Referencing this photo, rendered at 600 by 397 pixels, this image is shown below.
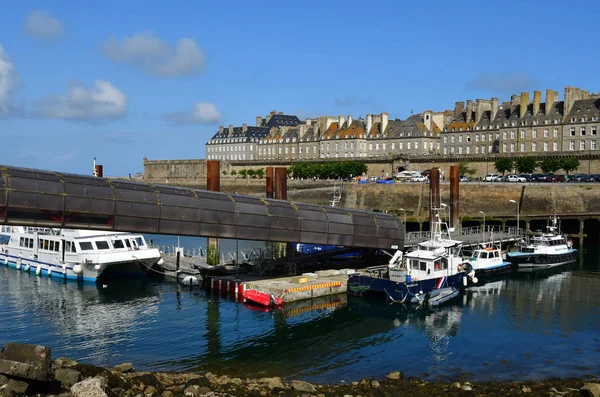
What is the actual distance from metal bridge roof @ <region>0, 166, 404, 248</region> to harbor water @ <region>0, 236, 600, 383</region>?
483 cm

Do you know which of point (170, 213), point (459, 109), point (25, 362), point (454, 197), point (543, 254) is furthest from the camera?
point (459, 109)

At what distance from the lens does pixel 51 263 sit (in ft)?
168

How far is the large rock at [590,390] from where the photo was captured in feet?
79.7

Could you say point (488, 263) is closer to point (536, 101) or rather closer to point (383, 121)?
point (536, 101)

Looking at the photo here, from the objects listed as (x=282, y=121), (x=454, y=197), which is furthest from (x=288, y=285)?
(x=282, y=121)

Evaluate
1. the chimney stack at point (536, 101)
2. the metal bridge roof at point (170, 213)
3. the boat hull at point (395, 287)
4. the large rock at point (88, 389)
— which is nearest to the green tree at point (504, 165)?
the chimney stack at point (536, 101)

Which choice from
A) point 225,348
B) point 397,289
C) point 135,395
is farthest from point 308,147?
point 135,395

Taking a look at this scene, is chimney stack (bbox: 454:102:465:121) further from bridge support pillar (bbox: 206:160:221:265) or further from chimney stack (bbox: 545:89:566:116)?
bridge support pillar (bbox: 206:160:221:265)

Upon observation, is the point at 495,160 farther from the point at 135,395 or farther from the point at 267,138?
the point at 135,395

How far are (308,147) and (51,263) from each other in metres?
98.0

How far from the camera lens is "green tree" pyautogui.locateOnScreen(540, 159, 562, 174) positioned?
9656cm

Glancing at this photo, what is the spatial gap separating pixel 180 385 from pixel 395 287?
1972cm

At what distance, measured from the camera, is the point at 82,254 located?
48469 millimetres

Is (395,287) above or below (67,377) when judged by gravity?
above
